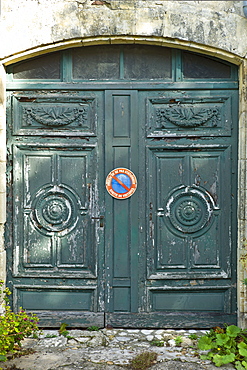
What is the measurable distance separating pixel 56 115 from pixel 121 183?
3.18ft

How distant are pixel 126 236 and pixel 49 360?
1.37 meters

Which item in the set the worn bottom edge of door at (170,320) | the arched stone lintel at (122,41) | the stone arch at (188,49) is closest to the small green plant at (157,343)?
the worn bottom edge of door at (170,320)

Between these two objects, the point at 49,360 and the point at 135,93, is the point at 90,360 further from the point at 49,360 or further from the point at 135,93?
the point at 135,93

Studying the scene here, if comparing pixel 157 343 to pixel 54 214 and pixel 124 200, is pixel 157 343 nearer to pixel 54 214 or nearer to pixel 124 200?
pixel 124 200

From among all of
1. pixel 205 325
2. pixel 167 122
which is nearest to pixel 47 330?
pixel 205 325

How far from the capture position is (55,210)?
4.03 m

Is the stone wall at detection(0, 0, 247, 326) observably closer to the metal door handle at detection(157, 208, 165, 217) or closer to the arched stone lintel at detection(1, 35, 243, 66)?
the arched stone lintel at detection(1, 35, 243, 66)

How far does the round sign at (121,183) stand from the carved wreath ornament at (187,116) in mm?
628

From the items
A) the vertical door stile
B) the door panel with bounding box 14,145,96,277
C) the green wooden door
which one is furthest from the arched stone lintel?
the door panel with bounding box 14,145,96,277

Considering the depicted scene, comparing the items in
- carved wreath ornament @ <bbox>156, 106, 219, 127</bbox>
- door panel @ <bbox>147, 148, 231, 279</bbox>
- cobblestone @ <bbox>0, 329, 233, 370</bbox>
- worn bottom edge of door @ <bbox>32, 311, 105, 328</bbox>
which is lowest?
cobblestone @ <bbox>0, 329, 233, 370</bbox>

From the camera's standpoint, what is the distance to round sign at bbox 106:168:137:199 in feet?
13.1

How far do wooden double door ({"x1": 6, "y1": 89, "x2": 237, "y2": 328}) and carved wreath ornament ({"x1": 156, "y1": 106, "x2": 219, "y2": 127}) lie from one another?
0.01 meters

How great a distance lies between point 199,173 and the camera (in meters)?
4.02

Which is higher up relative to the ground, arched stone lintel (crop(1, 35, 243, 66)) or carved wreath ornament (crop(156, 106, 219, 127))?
arched stone lintel (crop(1, 35, 243, 66))
